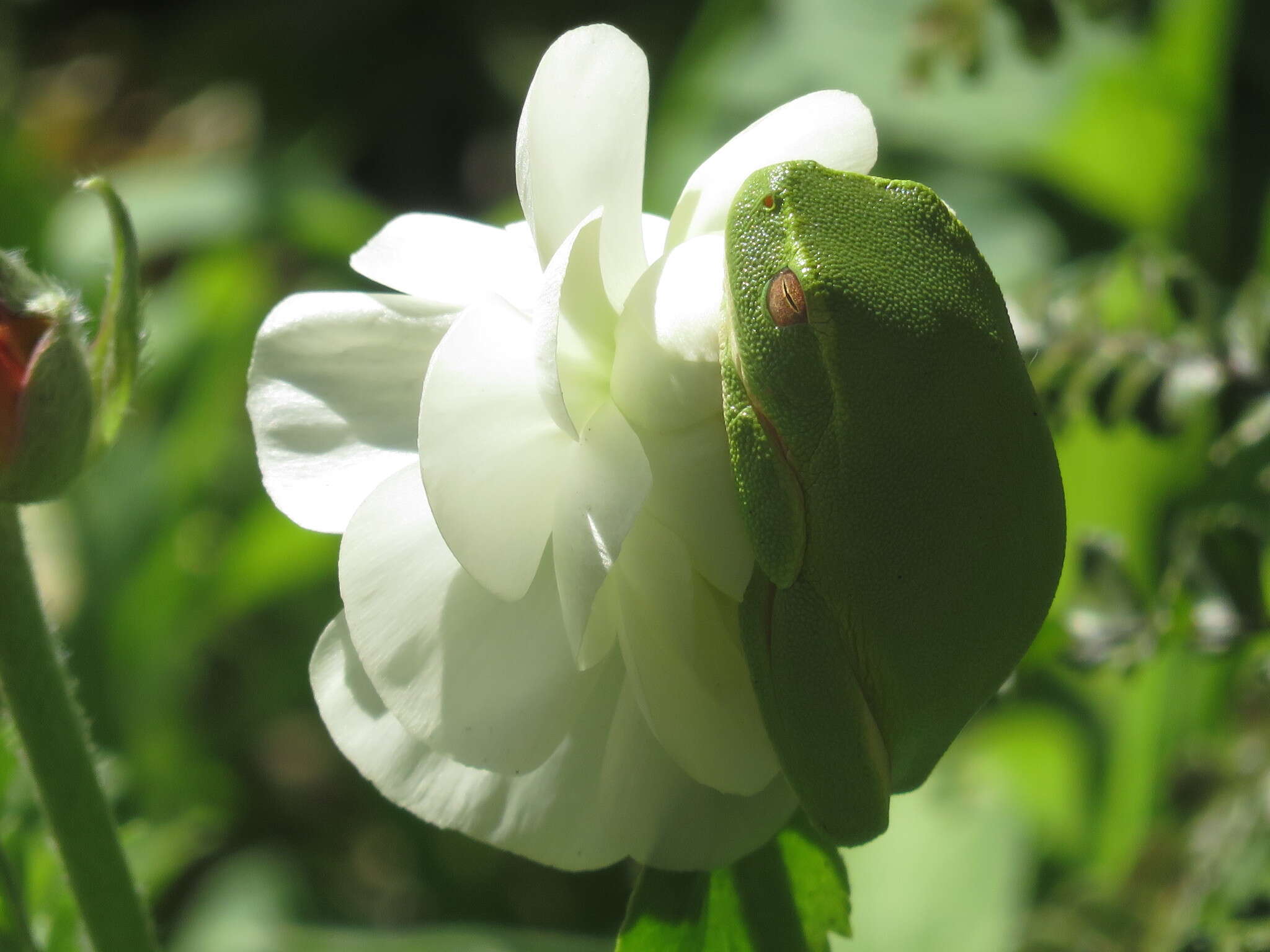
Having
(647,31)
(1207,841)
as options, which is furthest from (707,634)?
(647,31)

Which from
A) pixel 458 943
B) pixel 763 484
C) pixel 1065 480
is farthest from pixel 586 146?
pixel 1065 480

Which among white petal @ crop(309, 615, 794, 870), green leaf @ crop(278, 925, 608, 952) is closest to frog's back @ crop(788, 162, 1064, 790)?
white petal @ crop(309, 615, 794, 870)

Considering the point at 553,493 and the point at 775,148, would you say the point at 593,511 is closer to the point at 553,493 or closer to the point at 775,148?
the point at 553,493

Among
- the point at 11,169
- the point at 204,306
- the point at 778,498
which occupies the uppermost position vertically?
the point at 778,498

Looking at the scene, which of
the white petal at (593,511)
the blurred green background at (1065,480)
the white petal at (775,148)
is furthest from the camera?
the blurred green background at (1065,480)

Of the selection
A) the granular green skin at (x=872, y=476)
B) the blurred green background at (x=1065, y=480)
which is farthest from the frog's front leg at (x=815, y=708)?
the blurred green background at (x=1065, y=480)

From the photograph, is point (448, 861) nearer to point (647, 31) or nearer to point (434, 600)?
point (434, 600)

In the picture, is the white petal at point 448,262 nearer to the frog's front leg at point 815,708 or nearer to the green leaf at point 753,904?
the frog's front leg at point 815,708

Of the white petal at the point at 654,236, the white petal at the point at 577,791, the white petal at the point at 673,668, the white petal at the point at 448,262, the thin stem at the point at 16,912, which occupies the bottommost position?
the thin stem at the point at 16,912
